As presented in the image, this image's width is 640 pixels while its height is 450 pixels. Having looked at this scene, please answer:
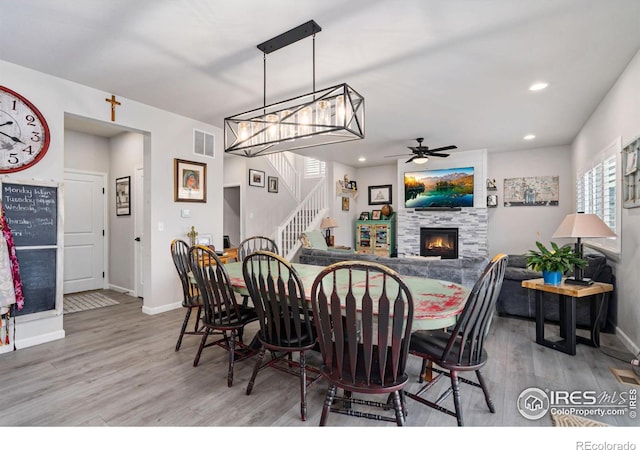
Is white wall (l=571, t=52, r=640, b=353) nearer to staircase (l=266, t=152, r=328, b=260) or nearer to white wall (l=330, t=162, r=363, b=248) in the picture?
staircase (l=266, t=152, r=328, b=260)

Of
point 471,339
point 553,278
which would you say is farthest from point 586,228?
point 471,339

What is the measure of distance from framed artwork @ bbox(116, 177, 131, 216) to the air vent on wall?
1.52 m

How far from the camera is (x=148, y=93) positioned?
3.60 m

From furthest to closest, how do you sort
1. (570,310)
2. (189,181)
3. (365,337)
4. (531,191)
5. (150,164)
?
1. (531,191)
2. (189,181)
3. (150,164)
4. (570,310)
5. (365,337)

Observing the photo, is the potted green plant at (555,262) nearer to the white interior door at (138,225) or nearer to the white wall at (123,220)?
the white interior door at (138,225)

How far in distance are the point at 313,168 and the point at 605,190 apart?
18.2 ft

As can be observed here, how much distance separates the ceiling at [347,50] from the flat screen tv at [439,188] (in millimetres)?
2553

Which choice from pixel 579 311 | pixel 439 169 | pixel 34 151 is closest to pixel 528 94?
pixel 579 311

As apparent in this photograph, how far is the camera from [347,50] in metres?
2.70

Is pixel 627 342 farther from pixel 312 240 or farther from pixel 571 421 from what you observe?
pixel 312 240

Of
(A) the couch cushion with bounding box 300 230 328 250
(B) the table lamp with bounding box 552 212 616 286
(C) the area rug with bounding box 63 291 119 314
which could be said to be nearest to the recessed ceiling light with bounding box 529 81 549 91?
(B) the table lamp with bounding box 552 212 616 286

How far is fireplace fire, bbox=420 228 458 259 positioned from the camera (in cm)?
689

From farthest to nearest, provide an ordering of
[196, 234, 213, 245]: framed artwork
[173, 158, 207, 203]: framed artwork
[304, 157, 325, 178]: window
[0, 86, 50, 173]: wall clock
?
[304, 157, 325, 178]: window → [196, 234, 213, 245]: framed artwork → [173, 158, 207, 203]: framed artwork → [0, 86, 50, 173]: wall clock
